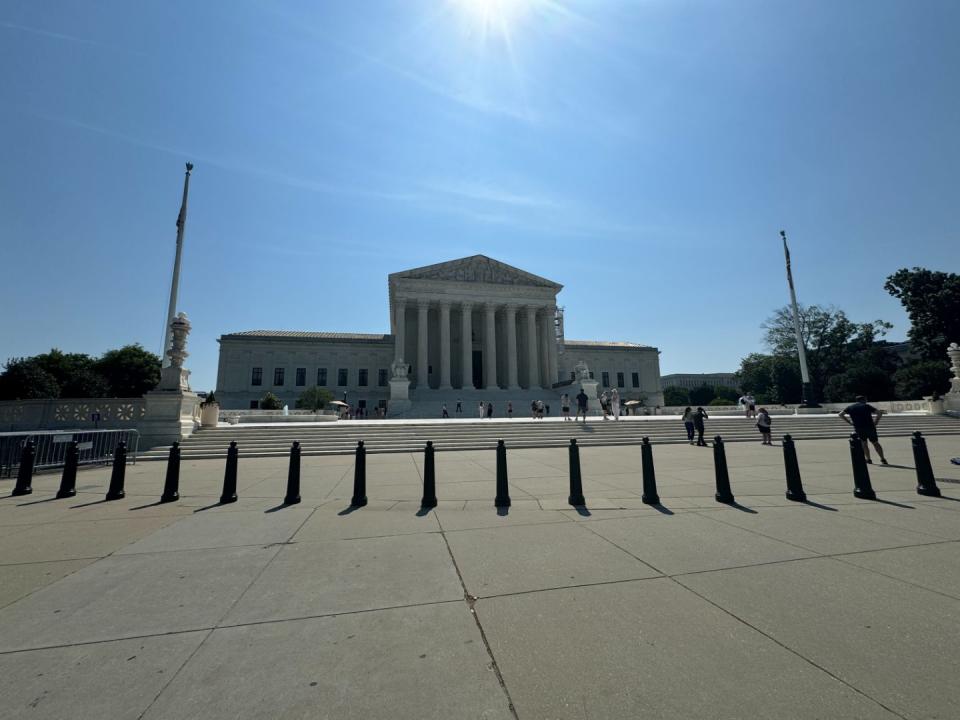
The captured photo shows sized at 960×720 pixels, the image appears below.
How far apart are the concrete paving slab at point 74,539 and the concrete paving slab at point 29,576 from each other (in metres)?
0.18

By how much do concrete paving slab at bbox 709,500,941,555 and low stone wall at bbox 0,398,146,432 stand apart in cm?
2003

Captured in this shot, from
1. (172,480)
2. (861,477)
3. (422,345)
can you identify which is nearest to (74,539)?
(172,480)

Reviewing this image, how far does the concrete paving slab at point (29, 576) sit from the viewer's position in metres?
3.53

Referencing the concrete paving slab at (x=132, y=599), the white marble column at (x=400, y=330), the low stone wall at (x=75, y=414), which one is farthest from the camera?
the white marble column at (x=400, y=330)

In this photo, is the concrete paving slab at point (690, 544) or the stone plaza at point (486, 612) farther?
the concrete paving slab at point (690, 544)

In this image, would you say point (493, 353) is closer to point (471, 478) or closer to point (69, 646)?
point (471, 478)

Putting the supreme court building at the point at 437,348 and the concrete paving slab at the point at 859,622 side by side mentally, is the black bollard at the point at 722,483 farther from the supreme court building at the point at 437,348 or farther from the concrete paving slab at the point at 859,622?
the supreme court building at the point at 437,348

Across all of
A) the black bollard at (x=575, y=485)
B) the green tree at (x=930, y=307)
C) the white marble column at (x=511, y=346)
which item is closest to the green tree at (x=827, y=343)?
the green tree at (x=930, y=307)

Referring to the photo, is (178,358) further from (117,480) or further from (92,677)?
(92,677)

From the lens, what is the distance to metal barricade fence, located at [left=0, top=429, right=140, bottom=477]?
10.7 m

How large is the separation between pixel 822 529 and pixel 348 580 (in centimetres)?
542

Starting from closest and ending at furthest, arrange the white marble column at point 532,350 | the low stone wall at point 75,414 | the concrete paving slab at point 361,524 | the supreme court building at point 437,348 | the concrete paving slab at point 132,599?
the concrete paving slab at point 132,599 → the concrete paving slab at point 361,524 → the low stone wall at point 75,414 → the supreme court building at point 437,348 → the white marble column at point 532,350

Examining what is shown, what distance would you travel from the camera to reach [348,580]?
3.72 meters

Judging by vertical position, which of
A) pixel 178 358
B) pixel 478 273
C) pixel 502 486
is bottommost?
pixel 502 486
